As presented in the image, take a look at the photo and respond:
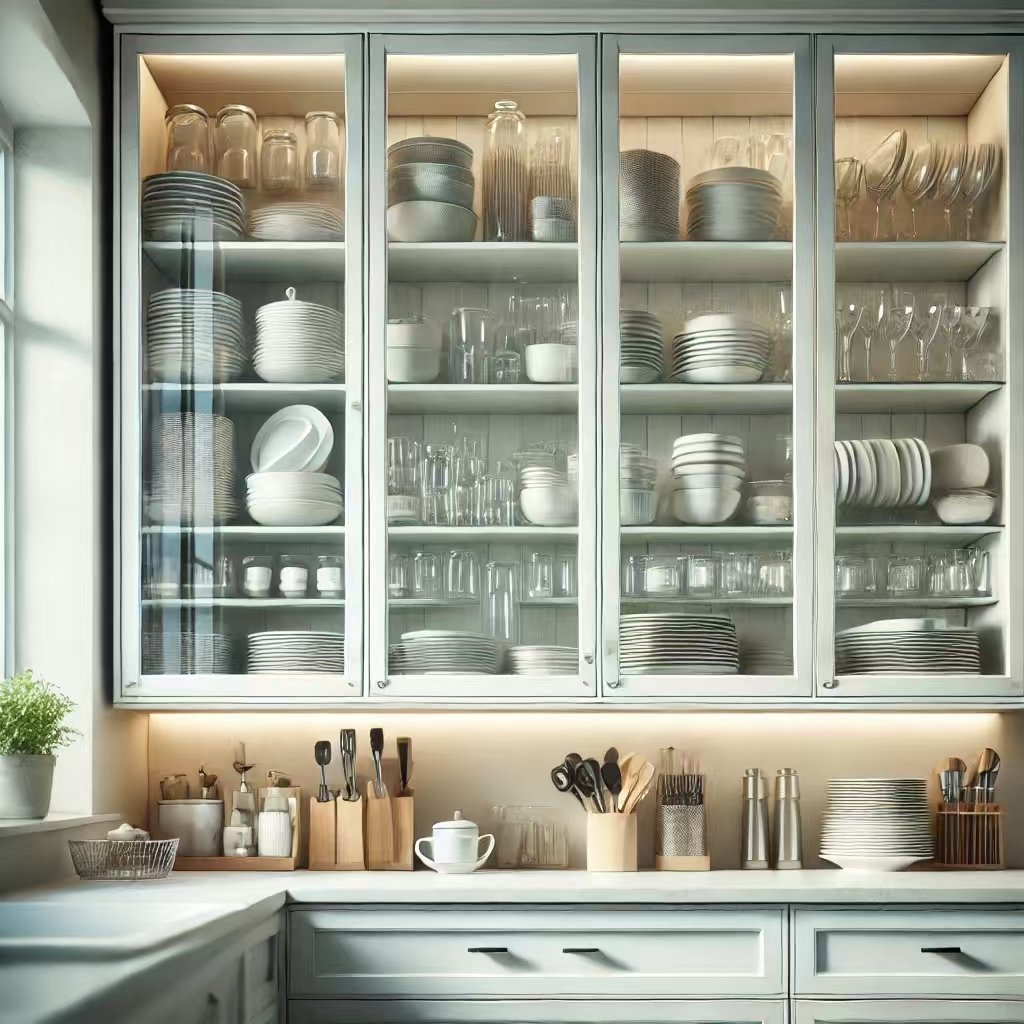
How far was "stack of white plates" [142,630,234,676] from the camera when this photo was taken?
124 inches

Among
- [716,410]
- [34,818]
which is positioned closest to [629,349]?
[716,410]

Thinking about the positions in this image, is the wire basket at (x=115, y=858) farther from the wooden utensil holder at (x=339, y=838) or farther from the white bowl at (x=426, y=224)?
the white bowl at (x=426, y=224)

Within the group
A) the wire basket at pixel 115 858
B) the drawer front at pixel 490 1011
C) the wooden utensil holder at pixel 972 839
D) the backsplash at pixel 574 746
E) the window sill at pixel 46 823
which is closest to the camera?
the window sill at pixel 46 823

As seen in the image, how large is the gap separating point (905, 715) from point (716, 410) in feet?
3.10

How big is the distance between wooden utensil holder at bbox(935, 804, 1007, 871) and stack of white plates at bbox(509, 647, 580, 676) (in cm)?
100

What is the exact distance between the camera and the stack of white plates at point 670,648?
3168mm

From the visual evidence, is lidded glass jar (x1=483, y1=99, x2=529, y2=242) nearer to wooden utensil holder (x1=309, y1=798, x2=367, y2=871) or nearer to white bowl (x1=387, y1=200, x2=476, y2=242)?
white bowl (x1=387, y1=200, x2=476, y2=242)

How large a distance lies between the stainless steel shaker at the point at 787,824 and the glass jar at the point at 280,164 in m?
1.86

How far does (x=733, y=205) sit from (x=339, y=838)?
5.85 feet

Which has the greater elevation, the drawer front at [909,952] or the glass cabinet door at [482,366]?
A: the glass cabinet door at [482,366]

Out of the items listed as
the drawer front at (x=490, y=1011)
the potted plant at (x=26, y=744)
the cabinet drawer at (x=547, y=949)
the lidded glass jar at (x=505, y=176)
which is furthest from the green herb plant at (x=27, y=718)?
the lidded glass jar at (x=505, y=176)

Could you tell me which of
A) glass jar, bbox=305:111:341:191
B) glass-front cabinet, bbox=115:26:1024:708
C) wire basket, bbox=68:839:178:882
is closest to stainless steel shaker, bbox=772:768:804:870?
glass-front cabinet, bbox=115:26:1024:708

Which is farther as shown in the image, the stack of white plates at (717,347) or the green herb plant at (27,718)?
the stack of white plates at (717,347)

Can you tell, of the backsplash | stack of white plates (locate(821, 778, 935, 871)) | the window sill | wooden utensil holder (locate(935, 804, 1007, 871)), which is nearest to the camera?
the window sill
